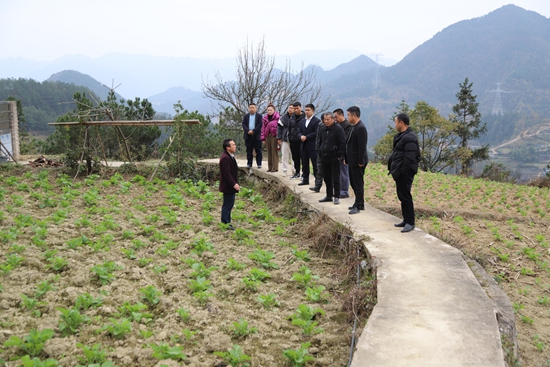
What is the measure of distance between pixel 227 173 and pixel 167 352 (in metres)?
4.07

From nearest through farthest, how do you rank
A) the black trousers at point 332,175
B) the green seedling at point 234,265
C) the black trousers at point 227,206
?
1. the green seedling at point 234,265
2. the black trousers at point 227,206
3. the black trousers at point 332,175

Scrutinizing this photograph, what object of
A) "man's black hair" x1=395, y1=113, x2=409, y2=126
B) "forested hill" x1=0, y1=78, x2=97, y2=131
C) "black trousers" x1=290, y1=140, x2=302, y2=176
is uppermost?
"forested hill" x1=0, y1=78, x2=97, y2=131

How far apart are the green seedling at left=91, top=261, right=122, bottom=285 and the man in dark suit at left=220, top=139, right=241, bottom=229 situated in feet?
8.02

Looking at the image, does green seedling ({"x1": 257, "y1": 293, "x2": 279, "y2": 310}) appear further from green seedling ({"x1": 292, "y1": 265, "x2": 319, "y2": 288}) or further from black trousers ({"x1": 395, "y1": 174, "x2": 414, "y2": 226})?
black trousers ({"x1": 395, "y1": 174, "x2": 414, "y2": 226})

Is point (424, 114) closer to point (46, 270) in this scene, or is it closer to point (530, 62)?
point (46, 270)

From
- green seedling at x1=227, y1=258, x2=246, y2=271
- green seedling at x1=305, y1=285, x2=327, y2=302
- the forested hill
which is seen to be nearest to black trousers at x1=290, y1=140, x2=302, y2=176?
green seedling at x1=227, y1=258, x2=246, y2=271

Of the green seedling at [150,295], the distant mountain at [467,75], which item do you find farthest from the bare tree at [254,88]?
the distant mountain at [467,75]

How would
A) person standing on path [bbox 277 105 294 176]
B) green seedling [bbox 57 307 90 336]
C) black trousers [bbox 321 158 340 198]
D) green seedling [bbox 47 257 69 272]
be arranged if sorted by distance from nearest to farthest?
green seedling [bbox 57 307 90 336] < green seedling [bbox 47 257 69 272] < black trousers [bbox 321 158 340 198] < person standing on path [bbox 277 105 294 176]

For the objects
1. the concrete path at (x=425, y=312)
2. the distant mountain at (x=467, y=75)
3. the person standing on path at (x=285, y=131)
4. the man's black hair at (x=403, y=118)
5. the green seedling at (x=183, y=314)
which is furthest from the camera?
the distant mountain at (x=467, y=75)

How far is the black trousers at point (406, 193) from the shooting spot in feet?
19.7

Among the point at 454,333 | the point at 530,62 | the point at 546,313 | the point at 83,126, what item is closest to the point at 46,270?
the point at 454,333

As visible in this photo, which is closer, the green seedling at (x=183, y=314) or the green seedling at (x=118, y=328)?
the green seedling at (x=118, y=328)

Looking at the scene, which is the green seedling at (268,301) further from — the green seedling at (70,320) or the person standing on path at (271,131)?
the person standing on path at (271,131)

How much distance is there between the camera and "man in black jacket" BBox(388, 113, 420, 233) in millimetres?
5848
